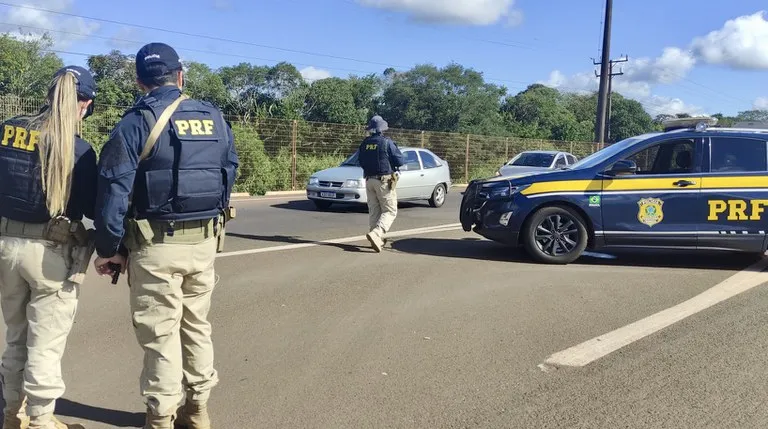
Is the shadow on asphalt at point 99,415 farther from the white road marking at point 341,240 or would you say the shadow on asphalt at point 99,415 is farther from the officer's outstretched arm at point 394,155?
the officer's outstretched arm at point 394,155

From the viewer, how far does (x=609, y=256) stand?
8289mm

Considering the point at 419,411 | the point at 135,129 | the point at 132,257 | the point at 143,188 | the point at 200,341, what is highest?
the point at 135,129

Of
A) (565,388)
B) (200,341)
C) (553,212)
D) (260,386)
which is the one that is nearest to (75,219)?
(200,341)

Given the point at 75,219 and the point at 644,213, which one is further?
the point at 644,213

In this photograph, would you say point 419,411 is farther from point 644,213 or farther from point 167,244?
point 644,213

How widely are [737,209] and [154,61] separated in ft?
21.6

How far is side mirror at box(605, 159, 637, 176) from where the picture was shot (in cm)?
738

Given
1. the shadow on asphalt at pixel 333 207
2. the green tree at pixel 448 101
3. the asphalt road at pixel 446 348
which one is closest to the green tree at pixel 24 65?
the green tree at pixel 448 101

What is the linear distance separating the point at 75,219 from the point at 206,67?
230ft

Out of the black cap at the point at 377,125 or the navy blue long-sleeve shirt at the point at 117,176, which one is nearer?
the navy blue long-sleeve shirt at the point at 117,176

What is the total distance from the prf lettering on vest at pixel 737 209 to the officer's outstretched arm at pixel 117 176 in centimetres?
648

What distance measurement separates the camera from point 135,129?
2.88 meters

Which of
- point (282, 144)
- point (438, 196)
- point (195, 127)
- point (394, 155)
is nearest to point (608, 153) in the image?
point (394, 155)

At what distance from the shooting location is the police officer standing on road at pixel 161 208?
9.41 feet
